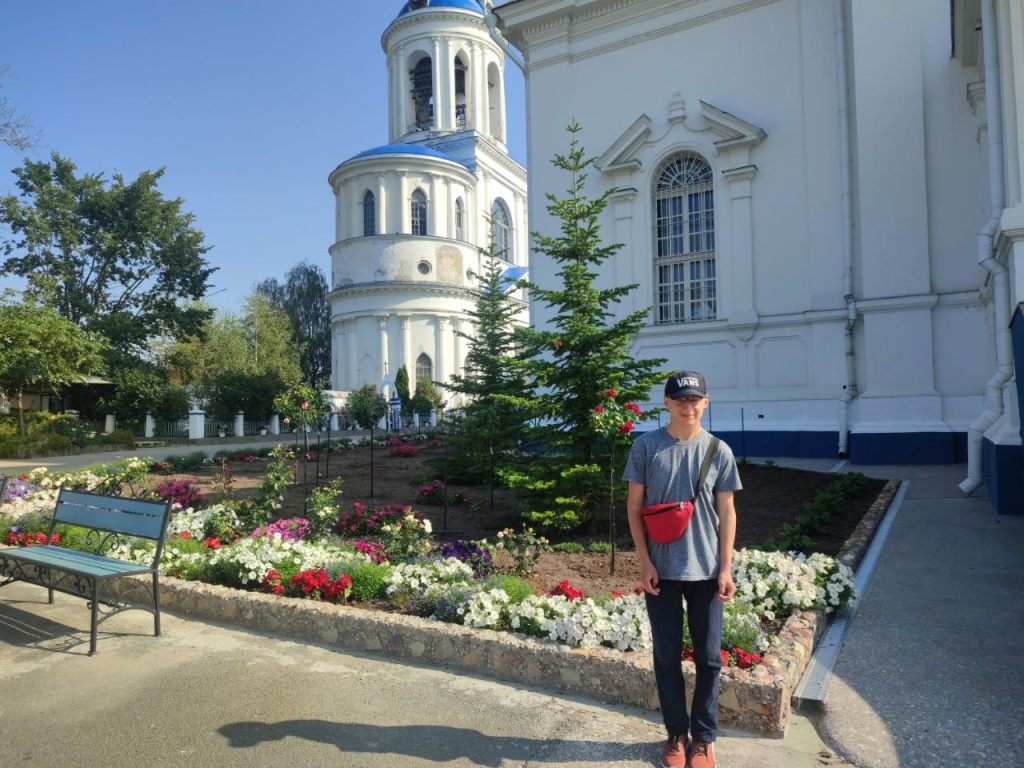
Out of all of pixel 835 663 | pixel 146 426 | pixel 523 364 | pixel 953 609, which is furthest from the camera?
pixel 146 426

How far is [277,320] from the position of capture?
168 ft

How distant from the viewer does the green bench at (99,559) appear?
523cm

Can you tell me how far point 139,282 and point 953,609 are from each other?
4128 cm

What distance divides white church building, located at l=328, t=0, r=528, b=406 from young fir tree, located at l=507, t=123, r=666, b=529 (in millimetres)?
32818

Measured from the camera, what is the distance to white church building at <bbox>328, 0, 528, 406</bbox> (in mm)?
42500

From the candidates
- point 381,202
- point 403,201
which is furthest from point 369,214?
point 403,201

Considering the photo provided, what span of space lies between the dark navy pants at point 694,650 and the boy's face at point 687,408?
727mm

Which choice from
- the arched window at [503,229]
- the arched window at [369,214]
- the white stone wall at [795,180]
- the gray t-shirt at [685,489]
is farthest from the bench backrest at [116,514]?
the arched window at [503,229]

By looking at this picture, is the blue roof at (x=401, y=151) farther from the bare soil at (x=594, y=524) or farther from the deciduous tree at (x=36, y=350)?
the bare soil at (x=594, y=524)

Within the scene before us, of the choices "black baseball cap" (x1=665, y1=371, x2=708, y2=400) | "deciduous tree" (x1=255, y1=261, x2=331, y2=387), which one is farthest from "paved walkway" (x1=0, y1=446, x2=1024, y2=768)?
"deciduous tree" (x1=255, y1=261, x2=331, y2=387)

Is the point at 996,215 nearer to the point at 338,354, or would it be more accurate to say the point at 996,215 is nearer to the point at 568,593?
the point at 568,593

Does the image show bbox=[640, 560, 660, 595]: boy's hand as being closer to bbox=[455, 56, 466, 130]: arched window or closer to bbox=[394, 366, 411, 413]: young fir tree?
bbox=[394, 366, 411, 413]: young fir tree

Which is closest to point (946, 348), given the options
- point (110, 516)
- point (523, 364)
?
point (523, 364)

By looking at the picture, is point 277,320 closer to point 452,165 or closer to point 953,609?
point 452,165
